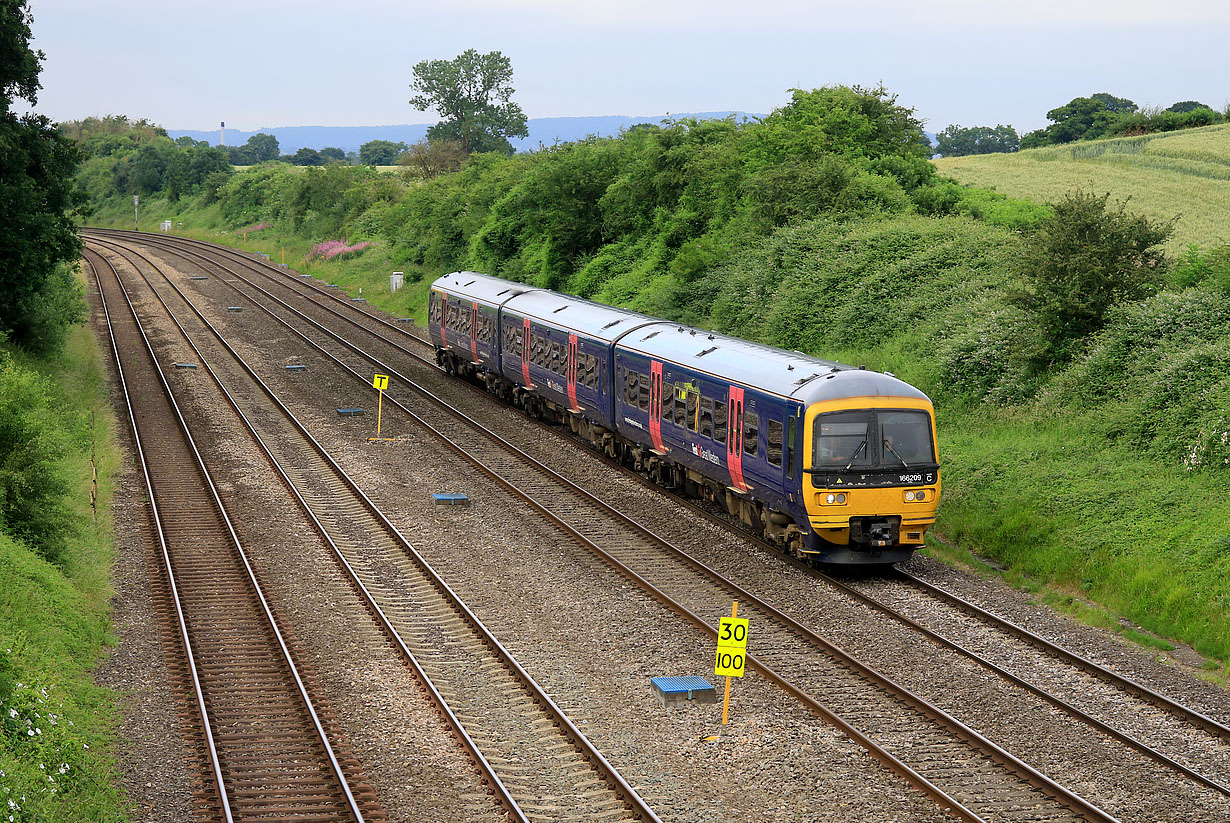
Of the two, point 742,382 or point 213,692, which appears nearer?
point 213,692

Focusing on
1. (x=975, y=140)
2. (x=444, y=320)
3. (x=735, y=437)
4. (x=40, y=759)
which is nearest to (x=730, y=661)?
(x=40, y=759)

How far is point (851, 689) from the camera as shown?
1459 cm

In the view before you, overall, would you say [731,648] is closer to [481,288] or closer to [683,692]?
[683,692]

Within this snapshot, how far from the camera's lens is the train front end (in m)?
18.7

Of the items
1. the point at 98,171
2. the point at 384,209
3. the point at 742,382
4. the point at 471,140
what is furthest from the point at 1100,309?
the point at 98,171

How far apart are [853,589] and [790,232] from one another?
2174cm

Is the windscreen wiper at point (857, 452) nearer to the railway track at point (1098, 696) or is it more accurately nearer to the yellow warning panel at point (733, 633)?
the railway track at point (1098, 696)

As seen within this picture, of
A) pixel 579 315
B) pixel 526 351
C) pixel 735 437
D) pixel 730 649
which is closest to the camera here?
pixel 730 649

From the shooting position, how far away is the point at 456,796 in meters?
11.8

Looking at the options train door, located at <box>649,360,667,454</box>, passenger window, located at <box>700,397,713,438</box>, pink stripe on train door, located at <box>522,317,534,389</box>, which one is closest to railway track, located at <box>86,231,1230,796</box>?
passenger window, located at <box>700,397,713,438</box>

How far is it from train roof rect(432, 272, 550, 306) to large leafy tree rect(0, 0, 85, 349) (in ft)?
36.5

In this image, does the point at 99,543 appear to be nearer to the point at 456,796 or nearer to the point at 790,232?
the point at 456,796

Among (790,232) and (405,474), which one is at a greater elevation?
(790,232)

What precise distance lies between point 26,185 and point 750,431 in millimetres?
19694
